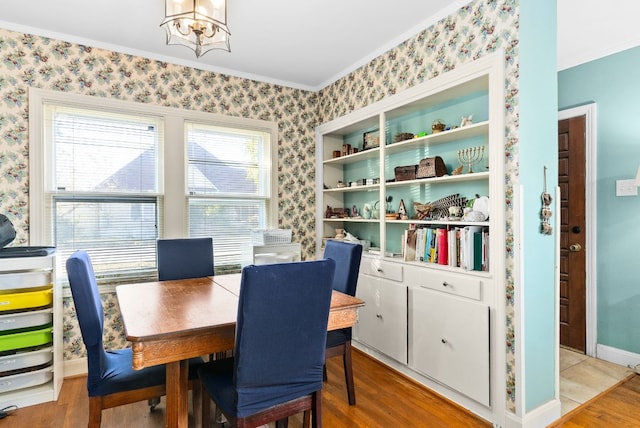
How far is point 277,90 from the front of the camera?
393 centimetres

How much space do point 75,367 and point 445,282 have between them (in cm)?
298

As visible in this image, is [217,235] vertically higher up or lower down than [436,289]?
higher up

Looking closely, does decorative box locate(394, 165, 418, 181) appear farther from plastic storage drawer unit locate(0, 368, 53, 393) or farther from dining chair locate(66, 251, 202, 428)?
plastic storage drawer unit locate(0, 368, 53, 393)

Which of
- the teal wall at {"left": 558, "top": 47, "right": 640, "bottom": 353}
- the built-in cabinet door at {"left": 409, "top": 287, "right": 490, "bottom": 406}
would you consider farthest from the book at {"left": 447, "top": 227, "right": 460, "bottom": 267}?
the teal wall at {"left": 558, "top": 47, "right": 640, "bottom": 353}

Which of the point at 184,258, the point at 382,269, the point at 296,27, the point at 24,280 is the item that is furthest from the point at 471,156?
the point at 24,280

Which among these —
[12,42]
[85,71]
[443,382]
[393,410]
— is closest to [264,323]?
[393,410]

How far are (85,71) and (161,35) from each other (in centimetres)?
73

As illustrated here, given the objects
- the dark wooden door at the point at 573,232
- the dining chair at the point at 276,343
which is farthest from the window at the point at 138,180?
the dark wooden door at the point at 573,232

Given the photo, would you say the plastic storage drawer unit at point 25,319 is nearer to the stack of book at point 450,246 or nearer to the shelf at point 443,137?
the stack of book at point 450,246

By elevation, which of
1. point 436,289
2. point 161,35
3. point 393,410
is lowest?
point 393,410

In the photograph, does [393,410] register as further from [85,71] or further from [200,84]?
[85,71]

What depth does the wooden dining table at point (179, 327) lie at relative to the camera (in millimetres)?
1557

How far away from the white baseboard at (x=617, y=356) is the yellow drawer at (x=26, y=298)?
4429mm

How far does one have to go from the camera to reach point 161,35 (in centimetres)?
292
